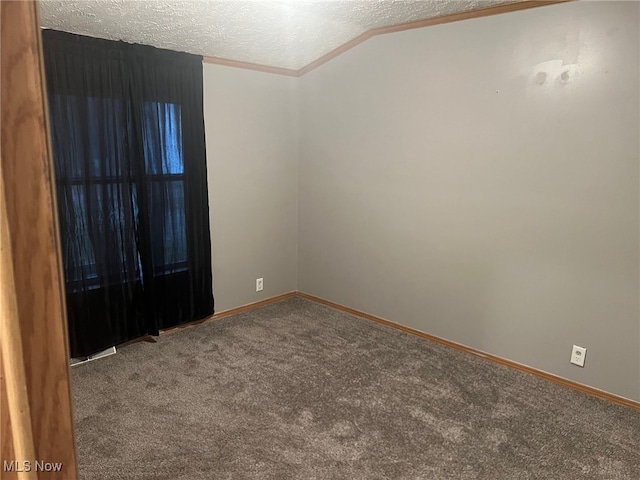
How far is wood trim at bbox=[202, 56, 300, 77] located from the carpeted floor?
2.13 m

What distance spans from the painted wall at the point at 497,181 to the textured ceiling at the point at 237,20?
25 cm

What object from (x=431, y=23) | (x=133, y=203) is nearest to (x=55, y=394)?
(x=133, y=203)

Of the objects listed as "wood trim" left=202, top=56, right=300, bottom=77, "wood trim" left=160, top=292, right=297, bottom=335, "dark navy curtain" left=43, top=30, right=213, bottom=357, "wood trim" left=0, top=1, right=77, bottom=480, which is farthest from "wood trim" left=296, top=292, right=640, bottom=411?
"wood trim" left=0, top=1, right=77, bottom=480

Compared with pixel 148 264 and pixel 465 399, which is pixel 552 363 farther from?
pixel 148 264

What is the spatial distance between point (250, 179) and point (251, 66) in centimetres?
92

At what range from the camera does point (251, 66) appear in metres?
3.63

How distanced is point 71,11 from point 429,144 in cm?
236

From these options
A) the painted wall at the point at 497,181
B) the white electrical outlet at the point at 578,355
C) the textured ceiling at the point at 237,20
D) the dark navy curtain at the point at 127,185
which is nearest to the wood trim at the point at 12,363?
the textured ceiling at the point at 237,20

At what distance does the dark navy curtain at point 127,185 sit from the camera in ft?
8.87

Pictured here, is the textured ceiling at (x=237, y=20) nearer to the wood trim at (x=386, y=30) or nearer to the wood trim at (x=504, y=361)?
the wood trim at (x=386, y=30)

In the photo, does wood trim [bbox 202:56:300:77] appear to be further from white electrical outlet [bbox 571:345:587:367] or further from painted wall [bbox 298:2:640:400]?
white electrical outlet [bbox 571:345:587:367]

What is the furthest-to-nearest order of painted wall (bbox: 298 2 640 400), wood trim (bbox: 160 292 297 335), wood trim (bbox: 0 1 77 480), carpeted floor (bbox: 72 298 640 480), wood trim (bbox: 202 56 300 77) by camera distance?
wood trim (bbox: 160 292 297 335)
wood trim (bbox: 202 56 300 77)
painted wall (bbox: 298 2 640 400)
carpeted floor (bbox: 72 298 640 480)
wood trim (bbox: 0 1 77 480)

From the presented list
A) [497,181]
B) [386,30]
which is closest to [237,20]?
[386,30]

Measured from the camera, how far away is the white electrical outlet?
2709 millimetres
